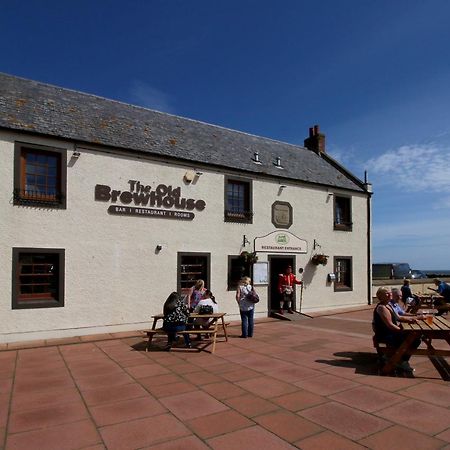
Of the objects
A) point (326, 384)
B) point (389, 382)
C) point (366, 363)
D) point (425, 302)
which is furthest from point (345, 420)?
point (425, 302)

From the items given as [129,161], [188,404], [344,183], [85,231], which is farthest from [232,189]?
[188,404]

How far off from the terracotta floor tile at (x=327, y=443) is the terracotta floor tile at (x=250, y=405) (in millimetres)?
882

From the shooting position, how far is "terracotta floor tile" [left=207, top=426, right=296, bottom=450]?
13.1ft

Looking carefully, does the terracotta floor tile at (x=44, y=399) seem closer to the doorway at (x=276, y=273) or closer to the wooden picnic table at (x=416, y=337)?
the wooden picnic table at (x=416, y=337)

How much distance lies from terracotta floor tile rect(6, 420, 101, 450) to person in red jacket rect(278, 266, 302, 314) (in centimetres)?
1026

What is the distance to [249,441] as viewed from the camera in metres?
4.14

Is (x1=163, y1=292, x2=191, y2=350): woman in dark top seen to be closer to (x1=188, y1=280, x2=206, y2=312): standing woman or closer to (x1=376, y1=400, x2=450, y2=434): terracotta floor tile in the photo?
(x1=188, y1=280, x2=206, y2=312): standing woman

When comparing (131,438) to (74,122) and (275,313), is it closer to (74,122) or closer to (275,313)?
(74,122)

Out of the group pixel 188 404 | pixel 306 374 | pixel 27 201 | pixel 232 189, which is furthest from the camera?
pixel 232 189

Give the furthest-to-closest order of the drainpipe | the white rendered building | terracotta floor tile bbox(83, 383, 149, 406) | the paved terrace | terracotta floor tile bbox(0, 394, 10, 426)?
1. the drainpipe
2. the white rendered building
3. terracotta floor tile bbox(83, 383, 149, 406)
4. terracotta floor tile bbox(0, 394, 10, 426)
5. the paved terrace

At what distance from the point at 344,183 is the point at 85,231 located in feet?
38.6

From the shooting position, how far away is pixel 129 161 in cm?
1136

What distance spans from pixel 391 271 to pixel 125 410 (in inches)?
868

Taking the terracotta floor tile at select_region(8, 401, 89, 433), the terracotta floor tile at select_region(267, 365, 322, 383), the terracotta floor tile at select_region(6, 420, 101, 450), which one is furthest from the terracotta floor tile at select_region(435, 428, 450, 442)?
the terracotta floor tile at select_region(8, 401, 89, 433)
